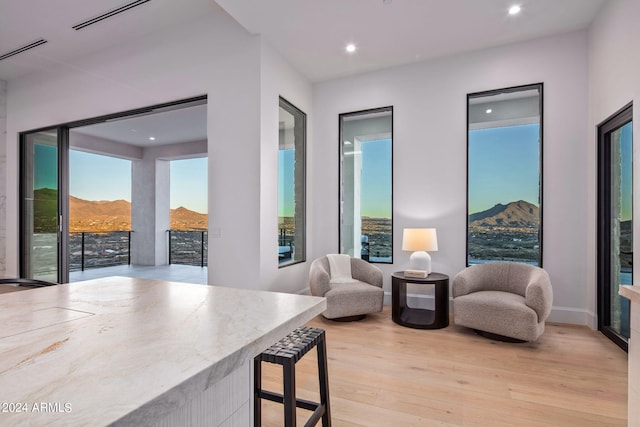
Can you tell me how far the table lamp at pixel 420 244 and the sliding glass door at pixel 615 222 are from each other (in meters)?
1.65

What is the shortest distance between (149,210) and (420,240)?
7.51m

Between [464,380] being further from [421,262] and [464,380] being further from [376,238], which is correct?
[376,238]

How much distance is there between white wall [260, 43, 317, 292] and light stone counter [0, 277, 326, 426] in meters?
2.42

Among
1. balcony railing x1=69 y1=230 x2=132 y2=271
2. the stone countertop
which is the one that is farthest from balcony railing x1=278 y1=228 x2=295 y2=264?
balcony railing x1=69 y1=230 x2=132 y2=271

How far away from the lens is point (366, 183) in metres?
4.89

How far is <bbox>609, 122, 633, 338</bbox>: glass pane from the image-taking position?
2.94 m

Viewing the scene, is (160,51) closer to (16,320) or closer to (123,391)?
(16,320)

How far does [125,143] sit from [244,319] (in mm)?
8951

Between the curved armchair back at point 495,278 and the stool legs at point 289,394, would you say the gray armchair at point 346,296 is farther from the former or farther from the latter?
the stool legs at point 289,394

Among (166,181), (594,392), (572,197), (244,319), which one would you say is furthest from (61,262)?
(572,197)

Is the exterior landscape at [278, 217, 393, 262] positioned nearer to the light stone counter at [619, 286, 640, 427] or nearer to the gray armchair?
the gray armchair

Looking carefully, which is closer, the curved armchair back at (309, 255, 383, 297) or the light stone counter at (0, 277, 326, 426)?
the light stone counter at (0, 277, 326, 426)

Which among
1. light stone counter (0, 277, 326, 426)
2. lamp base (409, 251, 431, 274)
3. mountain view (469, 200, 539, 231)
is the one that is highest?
mountain view (469, 200, 539, 231)

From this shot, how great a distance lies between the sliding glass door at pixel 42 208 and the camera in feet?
16.9
